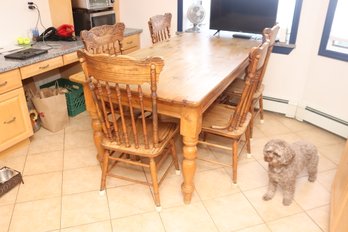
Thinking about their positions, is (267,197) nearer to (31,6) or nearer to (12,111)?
(12,111)

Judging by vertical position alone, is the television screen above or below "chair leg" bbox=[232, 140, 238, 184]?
above

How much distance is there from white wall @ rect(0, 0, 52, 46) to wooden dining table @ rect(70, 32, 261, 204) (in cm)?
139

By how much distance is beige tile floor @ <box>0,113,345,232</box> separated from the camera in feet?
6.01

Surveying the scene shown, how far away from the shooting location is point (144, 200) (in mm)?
2018

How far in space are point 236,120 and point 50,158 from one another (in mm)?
1633

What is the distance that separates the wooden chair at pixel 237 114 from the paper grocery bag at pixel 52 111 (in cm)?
152

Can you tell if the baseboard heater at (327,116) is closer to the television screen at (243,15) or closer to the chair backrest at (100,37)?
the television screen at (243,15)

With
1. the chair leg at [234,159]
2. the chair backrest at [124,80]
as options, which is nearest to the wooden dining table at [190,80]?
the chair backrest at [124,80]

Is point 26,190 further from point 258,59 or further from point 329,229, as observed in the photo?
point 329,229

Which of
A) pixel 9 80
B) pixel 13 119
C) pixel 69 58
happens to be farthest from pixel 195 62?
pixel 13 119

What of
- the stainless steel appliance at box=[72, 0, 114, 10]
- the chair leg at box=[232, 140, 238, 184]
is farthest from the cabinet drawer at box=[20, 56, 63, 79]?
the chair leg at box=[232, 140, 238, 184]

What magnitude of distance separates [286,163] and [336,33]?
1589 millimetres

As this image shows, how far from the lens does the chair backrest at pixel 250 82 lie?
5.60ft

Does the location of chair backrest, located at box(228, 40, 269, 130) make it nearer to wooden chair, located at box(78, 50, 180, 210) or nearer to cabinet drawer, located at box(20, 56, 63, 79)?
wooden chair, located at box(78, 50, 180, 210)
